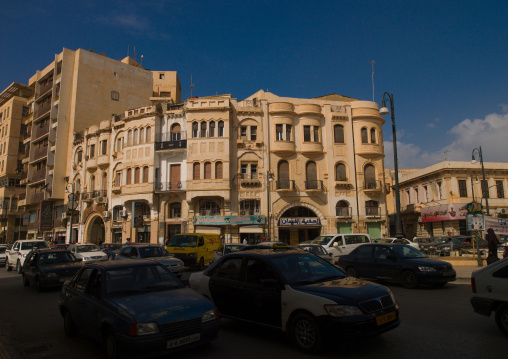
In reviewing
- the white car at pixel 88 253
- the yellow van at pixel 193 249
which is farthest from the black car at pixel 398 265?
the white car at pixel 88 253

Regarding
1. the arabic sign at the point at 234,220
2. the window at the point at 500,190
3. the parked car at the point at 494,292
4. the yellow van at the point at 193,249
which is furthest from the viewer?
the window at the point at 500,190

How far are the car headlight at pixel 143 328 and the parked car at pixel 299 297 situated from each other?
1884 millimetres

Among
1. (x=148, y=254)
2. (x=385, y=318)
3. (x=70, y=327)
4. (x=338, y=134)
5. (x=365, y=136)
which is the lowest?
(x=70, y=327)

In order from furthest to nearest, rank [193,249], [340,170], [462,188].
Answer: [462,188], [340,170], [193,249]

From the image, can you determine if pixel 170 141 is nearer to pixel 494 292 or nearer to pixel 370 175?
pixel 370 175

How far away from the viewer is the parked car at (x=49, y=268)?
12.8 metres

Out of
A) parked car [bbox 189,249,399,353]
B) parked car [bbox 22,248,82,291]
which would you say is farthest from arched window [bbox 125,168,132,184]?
parked car [bbox 189,249,399,353]

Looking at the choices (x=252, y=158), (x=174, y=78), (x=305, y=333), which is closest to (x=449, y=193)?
(x=252, y=158)

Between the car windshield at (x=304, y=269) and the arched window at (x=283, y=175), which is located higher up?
the arched window at (x=283, y=175)

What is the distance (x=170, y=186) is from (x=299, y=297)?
31911 millimetres

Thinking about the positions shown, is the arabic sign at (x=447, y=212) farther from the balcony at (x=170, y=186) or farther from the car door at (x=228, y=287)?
the car door at (x=228, y=287)

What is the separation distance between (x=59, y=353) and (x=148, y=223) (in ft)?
105

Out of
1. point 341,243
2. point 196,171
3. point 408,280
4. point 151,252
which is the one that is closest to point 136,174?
point 196,171

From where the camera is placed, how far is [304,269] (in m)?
6.34
